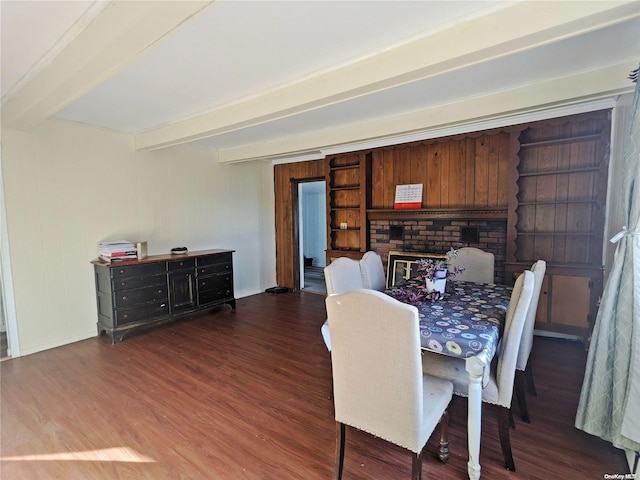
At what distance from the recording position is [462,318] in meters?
1.97

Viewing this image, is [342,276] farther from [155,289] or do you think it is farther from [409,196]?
[155,289]

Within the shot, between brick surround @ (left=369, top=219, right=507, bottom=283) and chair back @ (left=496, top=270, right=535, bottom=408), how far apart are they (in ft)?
7.49

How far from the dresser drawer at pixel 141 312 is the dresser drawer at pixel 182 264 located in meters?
0.44

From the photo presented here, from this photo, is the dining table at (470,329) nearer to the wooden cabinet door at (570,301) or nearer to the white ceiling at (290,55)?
the wooden cabinet door at (570,301)

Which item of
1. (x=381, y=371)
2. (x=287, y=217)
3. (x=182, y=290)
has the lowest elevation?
(x=182, y=290)

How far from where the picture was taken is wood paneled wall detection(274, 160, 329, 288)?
5719mm

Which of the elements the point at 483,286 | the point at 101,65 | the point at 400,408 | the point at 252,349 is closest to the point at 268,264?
the point at 252,349

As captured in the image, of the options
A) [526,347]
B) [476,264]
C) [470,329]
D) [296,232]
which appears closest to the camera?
[470,329]

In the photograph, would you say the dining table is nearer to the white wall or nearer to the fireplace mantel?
the fireplace mantel

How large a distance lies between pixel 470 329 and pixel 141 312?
11.7ft

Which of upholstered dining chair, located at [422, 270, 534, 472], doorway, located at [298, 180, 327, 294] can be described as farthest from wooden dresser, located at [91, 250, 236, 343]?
doorway, located at [298, 180, 327, 294]

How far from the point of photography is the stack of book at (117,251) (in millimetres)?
3675

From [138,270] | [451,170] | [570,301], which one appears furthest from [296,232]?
[570,301]

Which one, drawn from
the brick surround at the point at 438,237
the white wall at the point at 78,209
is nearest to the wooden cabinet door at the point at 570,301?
the brick surround at the point at 438,237
